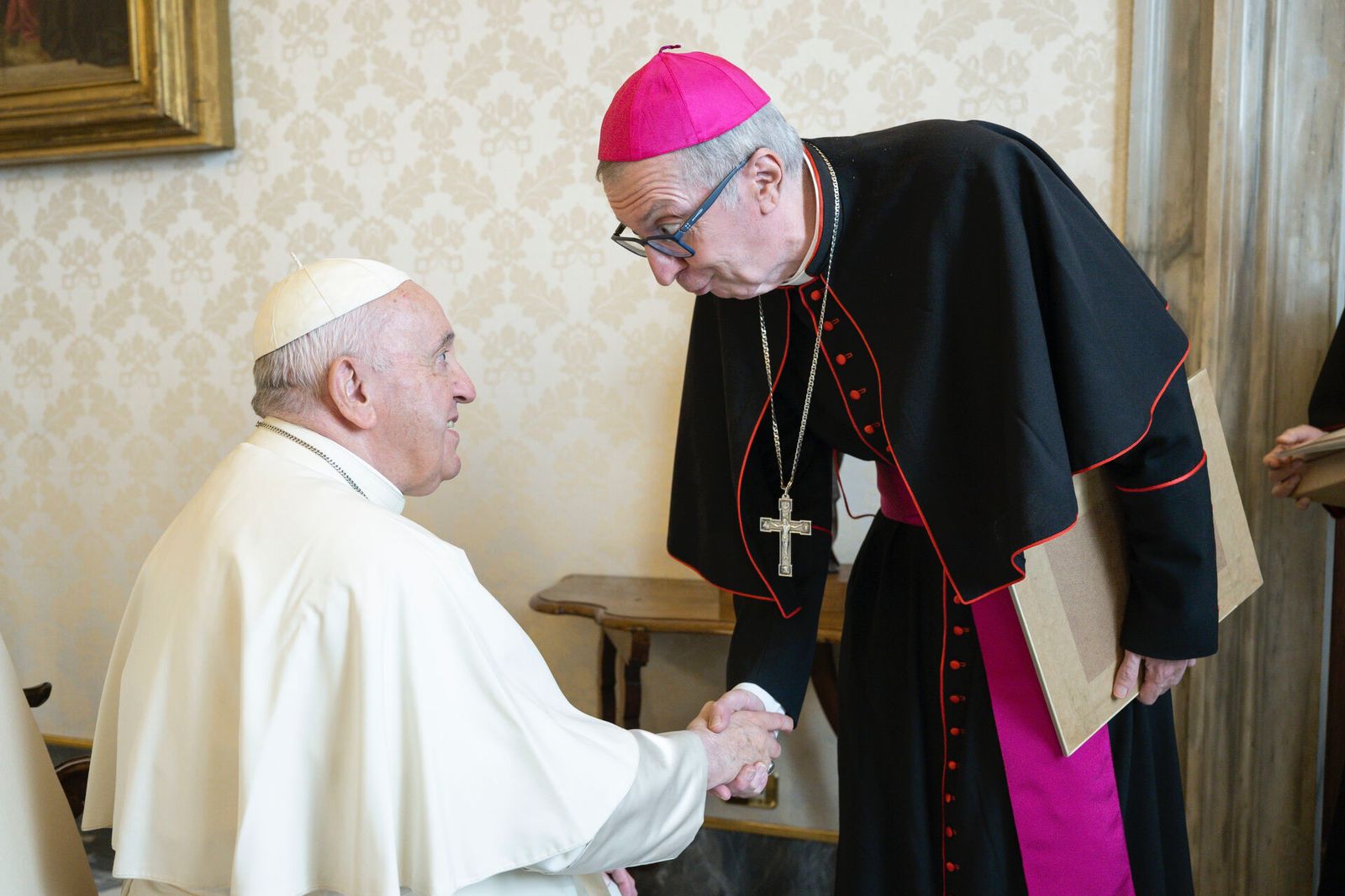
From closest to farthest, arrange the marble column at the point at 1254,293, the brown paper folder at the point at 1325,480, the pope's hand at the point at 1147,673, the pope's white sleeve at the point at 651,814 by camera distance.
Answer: the pope's white sleeve at the point at 651,814 < the pope's hand at the point at 1147,673 < the brown paper folder at the point at 1325,480 < the marble column at the point at 1254,293

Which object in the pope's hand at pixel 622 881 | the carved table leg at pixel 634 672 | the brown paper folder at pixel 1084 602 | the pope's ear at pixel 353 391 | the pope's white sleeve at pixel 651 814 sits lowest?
the pope's hand at pixel 622 881

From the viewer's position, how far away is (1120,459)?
162cm

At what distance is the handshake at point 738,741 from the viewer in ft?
5.82

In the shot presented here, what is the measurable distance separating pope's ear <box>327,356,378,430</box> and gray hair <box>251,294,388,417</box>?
0.02m

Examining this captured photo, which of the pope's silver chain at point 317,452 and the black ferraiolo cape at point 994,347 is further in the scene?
the pope's silver chain at point 317,452

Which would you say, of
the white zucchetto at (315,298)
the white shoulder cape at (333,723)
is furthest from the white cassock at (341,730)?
the white zucchetto at (315,298)

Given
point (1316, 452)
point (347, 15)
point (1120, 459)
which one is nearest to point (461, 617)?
point (1120, 459)

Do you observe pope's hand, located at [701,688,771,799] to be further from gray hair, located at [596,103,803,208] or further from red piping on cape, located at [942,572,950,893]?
gray hair, located at [596,103,803,208]

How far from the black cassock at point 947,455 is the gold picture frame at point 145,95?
204 cm

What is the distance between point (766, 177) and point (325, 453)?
80 cm

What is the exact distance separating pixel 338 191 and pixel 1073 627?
2.53 meters

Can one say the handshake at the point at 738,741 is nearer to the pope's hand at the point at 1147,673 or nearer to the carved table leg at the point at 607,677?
the pope's hand at the point at 1147,673

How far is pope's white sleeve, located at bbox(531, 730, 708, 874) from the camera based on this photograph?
59.7 inches

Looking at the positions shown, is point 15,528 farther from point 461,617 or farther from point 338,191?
point 461,617
